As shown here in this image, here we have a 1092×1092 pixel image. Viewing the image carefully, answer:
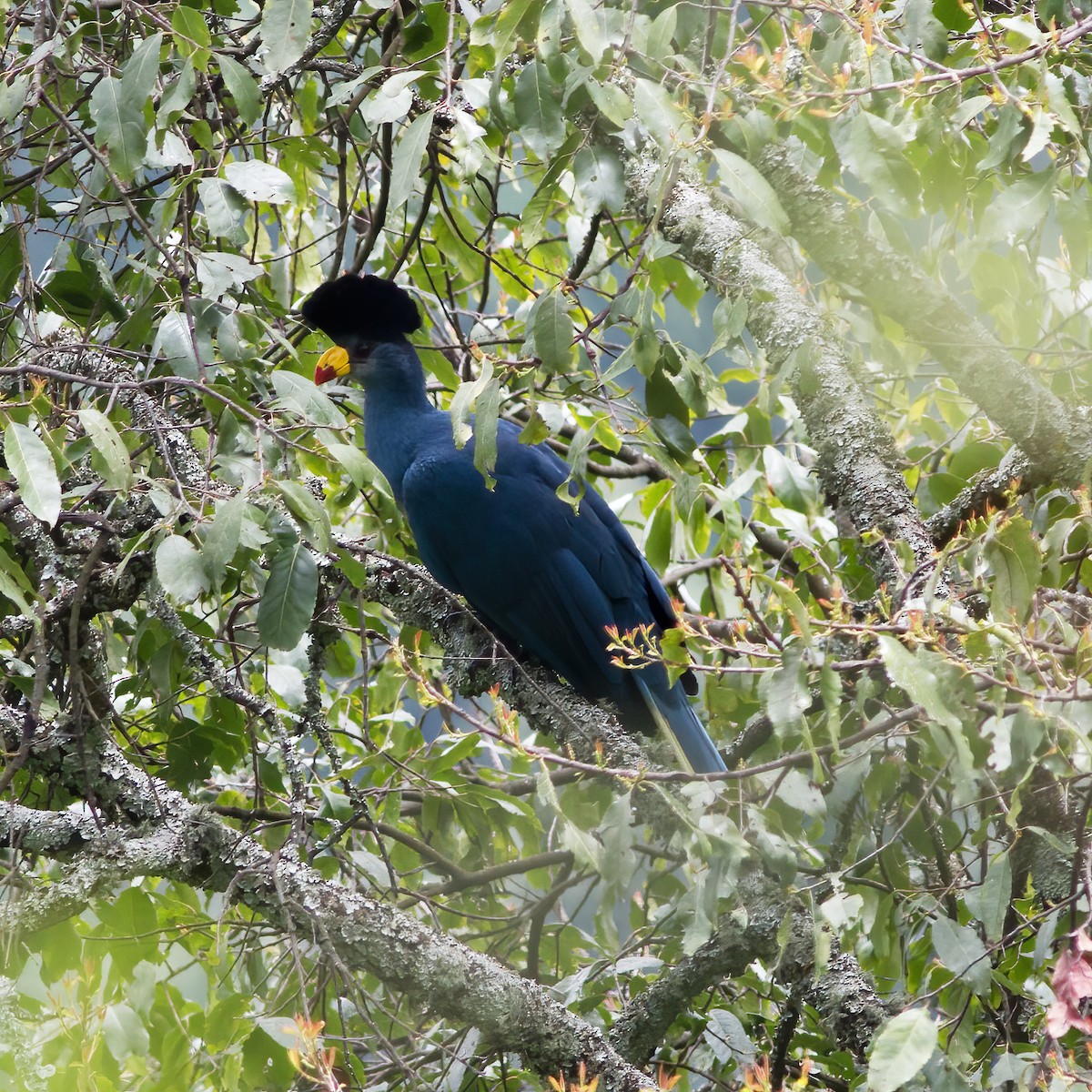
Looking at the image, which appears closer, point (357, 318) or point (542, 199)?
point (542, 199)

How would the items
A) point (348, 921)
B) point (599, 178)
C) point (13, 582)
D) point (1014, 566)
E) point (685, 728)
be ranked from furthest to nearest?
point (685, 728)
point (348, 921)
point (13, 582)
point (599, 178)
point (1014, 566)

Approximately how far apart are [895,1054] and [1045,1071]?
0.71 feet

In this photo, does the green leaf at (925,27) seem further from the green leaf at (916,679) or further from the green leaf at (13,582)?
the green leaf at (13,582)

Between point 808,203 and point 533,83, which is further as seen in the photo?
point 808,203

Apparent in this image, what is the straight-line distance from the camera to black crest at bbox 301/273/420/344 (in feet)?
10.1

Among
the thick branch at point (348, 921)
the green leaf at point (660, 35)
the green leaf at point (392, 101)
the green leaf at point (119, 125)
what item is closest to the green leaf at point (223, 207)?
the green leaf at point (119, 125)

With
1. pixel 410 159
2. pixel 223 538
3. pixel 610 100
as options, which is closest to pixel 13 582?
pixel 223 538

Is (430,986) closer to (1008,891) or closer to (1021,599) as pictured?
(1008,891)

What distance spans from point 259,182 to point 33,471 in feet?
2.13

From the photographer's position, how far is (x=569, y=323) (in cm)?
164

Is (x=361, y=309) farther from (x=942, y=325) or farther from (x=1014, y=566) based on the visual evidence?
(x=1014, y=566)

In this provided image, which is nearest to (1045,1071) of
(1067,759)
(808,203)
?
(1067,759)

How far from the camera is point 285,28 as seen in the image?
5.67 ft

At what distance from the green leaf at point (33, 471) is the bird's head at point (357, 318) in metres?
1.61
